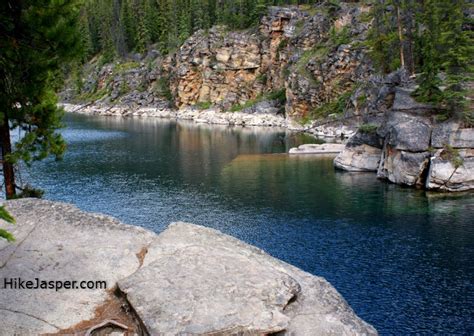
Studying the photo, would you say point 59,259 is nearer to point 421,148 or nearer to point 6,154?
point 6,154

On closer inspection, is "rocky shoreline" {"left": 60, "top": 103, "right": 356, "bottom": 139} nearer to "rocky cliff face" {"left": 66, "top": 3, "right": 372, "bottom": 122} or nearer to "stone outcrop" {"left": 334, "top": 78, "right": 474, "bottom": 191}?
"rocky cliff face" {"left": 66, "top": 3, "right": 372, "bottom": 122}

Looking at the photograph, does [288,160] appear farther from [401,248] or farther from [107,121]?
[107,121]

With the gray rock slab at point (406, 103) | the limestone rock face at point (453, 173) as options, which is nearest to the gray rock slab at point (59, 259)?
the limestone rock face at point (453, 173)

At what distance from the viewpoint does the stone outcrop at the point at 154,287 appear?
1019 cm

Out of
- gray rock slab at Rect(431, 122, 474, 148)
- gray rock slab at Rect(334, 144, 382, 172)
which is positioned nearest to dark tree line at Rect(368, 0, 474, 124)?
gray rock slab at Rect(431, 122, 474, 148)

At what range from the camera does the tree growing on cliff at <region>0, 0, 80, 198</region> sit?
12.3m

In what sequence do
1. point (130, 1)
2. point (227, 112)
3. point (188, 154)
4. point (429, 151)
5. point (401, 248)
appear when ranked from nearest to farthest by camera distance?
1. point (401, 248)
2. point (429, 151)
3. point (188, 154)
4. point (227, 112)
5. point (130, 1)

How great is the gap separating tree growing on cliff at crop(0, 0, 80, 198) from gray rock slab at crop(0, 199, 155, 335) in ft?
9.29

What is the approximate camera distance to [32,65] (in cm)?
1384

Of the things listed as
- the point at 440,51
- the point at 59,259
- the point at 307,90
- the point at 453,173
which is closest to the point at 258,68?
the point at 307,90

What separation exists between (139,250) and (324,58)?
83.2 meters

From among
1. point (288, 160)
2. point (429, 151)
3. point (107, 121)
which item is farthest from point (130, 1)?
point (429, 151)

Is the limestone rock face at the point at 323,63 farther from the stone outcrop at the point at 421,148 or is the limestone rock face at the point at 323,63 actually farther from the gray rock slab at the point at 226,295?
the gray rock slab at the point at 226,295

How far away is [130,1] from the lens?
150m
